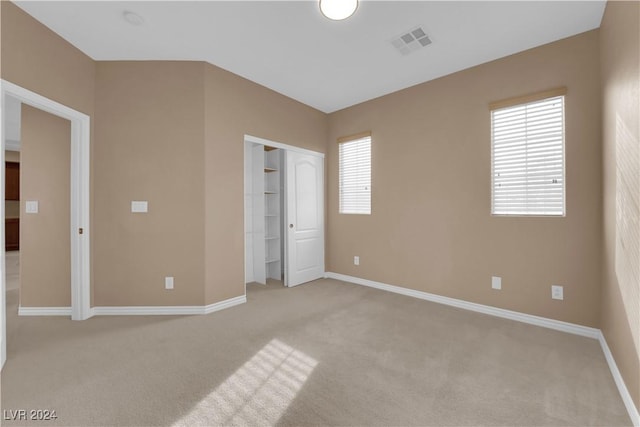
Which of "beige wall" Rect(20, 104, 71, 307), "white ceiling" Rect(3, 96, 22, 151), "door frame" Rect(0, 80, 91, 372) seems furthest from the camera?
"white ceiling" Rect(3, 96, 22, 151)

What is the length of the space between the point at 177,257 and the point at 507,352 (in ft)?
11.1

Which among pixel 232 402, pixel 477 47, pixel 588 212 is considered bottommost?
pixel 232 402

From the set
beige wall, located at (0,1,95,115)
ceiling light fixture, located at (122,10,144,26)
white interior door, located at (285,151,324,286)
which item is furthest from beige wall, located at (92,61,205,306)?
white interior door, located at (285,151,324,286)

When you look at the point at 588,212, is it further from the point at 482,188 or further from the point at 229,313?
the point at 229,313

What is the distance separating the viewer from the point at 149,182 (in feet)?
10.6

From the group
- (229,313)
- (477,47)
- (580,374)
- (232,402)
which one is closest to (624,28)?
(477,47)

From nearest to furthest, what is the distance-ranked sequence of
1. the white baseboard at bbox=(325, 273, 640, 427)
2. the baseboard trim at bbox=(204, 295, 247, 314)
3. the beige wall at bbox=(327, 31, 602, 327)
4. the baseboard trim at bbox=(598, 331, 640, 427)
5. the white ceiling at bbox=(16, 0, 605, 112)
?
the baseboard trim at bbox=(598, 331, 640, 427) → the white baseboard at bbox=(325, 273, 640, 427) → the white ceiling at bbox=(16, 0, 605, 112) → the beige wall at bbox=(327, 31, 602, 327) → the baseboard trim at bbox=(204, 295, 247, 314)

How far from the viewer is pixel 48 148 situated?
125 inches

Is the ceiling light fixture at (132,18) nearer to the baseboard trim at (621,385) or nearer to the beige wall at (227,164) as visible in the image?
the beige wall at (227,164)

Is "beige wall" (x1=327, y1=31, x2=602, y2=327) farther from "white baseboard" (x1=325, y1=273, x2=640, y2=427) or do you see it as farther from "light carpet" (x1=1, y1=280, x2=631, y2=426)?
"light carpet" (x1=1, y1=280, x2=631, y2=426)

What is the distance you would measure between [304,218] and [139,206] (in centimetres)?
226

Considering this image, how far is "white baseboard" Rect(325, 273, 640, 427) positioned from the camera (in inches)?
68.5

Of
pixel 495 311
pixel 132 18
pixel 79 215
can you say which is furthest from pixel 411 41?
pixel 79 215

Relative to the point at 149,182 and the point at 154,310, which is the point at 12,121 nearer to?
the point at 149,182
